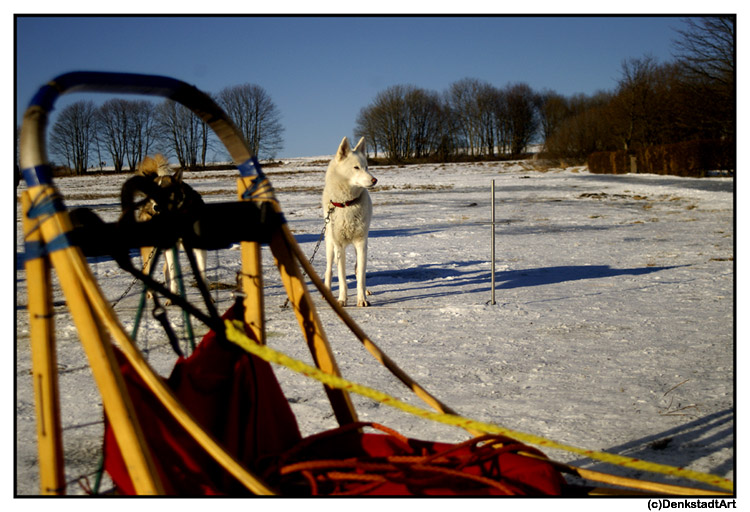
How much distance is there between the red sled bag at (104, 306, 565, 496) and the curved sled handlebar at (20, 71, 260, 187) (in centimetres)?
65

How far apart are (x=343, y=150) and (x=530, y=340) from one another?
309 centimetres

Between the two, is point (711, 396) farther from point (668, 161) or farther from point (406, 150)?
point (406, 150)

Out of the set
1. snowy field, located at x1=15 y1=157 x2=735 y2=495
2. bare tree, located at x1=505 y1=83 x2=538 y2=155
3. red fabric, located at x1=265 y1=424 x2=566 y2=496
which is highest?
bare tree, located at x1=505 y1=83 x2=538 y2=155

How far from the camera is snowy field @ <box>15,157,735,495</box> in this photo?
10.8ft

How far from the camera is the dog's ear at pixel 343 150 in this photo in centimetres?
680

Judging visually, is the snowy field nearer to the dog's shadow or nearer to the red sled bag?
the dog's shadow

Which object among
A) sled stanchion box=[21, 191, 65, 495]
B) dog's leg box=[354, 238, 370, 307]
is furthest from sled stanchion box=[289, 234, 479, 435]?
dog's leg box=[354, 238, 370, 307]

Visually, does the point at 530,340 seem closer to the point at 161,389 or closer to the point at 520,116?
the point at 161,389

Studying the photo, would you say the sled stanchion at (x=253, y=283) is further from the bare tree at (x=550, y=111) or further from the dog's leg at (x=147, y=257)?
the bare tree at (x=550, y=111)

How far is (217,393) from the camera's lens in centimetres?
225

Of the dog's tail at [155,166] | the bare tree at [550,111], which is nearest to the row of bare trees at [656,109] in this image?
the bare tree at [550,111]

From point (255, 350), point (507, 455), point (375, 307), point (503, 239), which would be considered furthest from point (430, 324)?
point (503, 239)

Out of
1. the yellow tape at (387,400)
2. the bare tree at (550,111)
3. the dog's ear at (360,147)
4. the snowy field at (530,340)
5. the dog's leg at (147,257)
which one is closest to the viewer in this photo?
the yellow tape at (387,400)

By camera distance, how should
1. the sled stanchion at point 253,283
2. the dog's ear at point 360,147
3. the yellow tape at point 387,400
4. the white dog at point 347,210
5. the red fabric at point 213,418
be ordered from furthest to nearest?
the dog's ear at point 360,147 → the white dog at point 347,210 → the sled stanchion at point 253,283 → the red fabric at point 213,418 → the yellow tape at point 387,400
